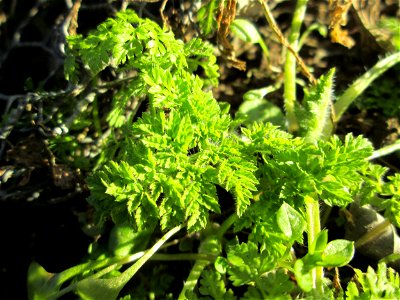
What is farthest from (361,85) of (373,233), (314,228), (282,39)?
(314,228)

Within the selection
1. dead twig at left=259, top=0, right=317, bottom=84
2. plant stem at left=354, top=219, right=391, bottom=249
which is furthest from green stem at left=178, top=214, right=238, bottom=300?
dead twig at left=259, top=0, right=317, bottom=84

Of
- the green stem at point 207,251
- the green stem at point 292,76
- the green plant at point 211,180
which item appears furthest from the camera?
the green stem at point 292,76

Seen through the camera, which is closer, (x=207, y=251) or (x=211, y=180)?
(x=211, y=180)

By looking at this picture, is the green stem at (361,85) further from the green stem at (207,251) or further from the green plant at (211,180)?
the green stem at (207,251)

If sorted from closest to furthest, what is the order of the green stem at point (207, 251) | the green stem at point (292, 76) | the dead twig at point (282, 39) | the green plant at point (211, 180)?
the green plant at point (211, 180)
the green stem at point (207, 251)
the dead twig at point (282, 39)
the green stem at point (292, 76)

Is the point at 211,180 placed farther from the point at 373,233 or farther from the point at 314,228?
the point at 373,233

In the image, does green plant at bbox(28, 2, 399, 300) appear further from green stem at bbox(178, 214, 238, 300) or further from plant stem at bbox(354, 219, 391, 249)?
plant stem at bbox(354, 219, 391, 249)

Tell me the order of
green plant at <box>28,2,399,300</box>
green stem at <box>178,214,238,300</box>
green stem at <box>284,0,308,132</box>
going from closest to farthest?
green plant at <box>28,2,399,300</box>
green stem at <box>178,214,238,300</box>
green stem at <box>284,0,308,132</box>

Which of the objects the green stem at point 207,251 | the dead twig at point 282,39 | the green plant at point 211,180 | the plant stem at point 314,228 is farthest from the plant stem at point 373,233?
the dead twig at point 282,39

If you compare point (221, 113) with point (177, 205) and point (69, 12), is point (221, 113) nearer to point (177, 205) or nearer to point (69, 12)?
point (177, 205)
